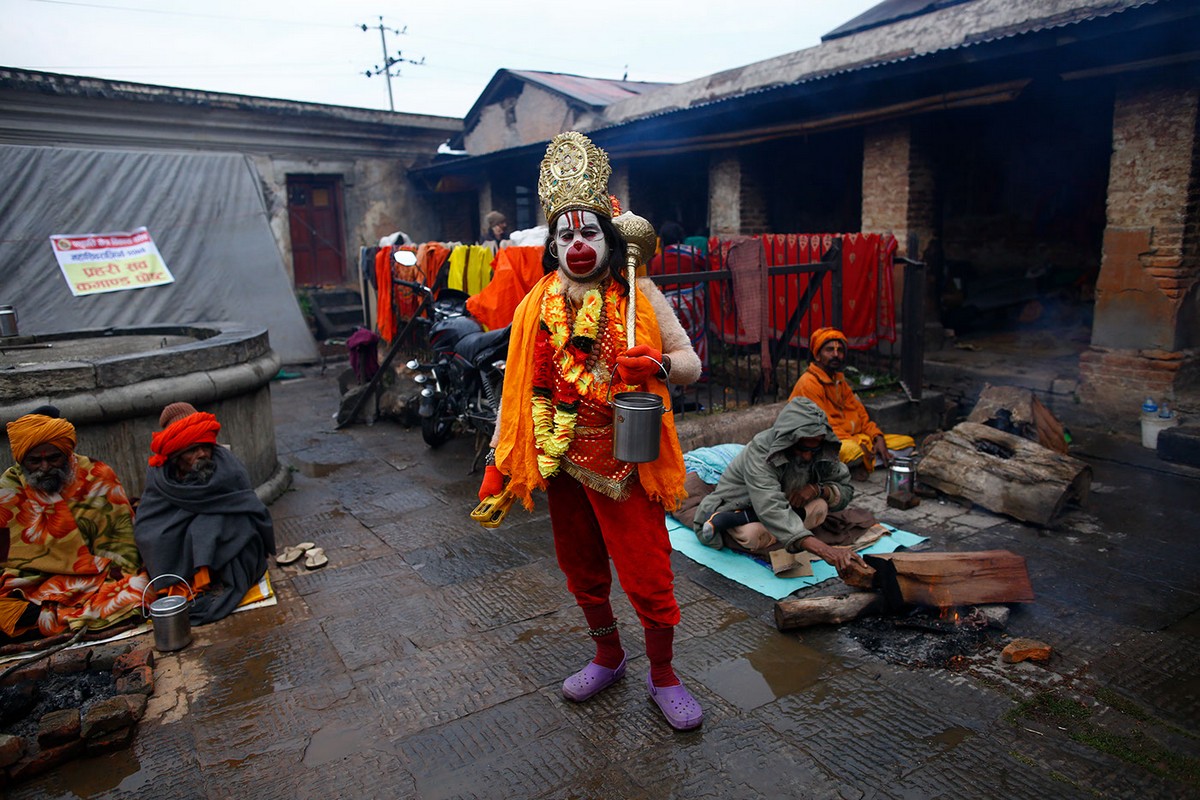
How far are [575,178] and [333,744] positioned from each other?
2399 mm

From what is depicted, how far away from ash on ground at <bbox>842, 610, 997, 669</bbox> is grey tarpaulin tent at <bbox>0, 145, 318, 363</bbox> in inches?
348

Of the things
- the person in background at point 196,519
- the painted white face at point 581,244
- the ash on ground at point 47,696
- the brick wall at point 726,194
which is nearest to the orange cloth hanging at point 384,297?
the brick wall at point 726,194

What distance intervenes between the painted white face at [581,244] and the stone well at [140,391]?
3.34m

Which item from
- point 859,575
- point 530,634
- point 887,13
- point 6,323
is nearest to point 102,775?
point 530,634

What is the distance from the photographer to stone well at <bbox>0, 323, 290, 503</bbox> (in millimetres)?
4574

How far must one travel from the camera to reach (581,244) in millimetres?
2977

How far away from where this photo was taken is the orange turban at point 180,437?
400 cm

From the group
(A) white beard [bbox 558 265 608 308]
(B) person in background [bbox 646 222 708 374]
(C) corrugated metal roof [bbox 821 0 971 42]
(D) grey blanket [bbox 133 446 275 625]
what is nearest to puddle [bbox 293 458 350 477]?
(D) grey blanket [bbox 133 446 275 625]

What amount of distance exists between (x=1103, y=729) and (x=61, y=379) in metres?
5.52

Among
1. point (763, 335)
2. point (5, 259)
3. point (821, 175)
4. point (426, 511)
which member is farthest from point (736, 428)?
point (5, 259)

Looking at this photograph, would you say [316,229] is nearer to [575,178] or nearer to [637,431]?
[575,178]

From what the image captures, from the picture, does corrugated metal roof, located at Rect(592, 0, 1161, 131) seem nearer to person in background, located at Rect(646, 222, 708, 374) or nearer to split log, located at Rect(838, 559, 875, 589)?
person in background, located at Rect(646, 222, 708, 374)

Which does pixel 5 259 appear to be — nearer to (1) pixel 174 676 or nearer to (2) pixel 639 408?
(1) pixel 174 676

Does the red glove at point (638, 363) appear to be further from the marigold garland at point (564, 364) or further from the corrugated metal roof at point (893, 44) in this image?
the corrugated metal roof at point (893, 44)
